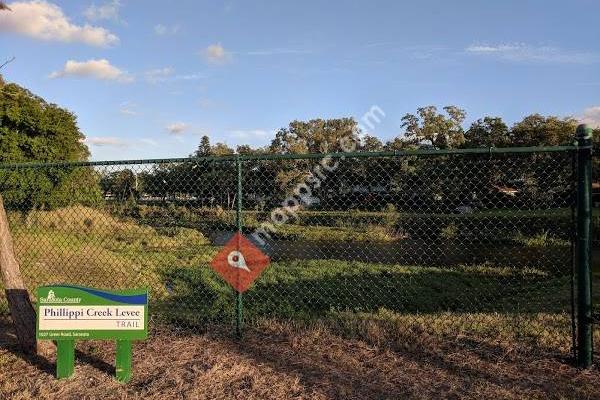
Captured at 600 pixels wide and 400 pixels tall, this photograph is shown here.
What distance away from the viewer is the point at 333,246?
71.7 feet

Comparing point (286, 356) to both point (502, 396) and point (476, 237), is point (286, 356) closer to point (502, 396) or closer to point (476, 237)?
point (502, 396)

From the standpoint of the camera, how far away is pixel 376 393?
12.1 feet

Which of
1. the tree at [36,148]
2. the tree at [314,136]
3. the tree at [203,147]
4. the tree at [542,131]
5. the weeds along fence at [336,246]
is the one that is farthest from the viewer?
the tree at [203,147]

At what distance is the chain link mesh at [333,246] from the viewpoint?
5.85m

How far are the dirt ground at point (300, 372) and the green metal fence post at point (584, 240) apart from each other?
0.19 metres

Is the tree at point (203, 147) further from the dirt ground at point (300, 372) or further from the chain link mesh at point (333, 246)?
the dirt ground at point (300, 372)

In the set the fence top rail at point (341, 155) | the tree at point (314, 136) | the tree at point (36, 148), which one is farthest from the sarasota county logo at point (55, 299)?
the tree at point (314, 136)

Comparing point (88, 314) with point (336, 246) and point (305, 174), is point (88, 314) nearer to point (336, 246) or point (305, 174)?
point (336, 246)

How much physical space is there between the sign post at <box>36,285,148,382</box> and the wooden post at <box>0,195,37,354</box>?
1.87 ft

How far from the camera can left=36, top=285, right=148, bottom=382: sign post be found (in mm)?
4102

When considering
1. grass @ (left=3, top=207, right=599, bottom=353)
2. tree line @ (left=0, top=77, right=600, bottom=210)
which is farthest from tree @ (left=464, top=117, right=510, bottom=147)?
grass @ (left=3, top=207, right=599, bottom=353)

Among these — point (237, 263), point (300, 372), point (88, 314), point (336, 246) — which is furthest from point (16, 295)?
point (336, 246)

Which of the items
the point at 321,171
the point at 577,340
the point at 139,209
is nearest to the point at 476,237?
the point at 321,171

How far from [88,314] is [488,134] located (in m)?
34.0
